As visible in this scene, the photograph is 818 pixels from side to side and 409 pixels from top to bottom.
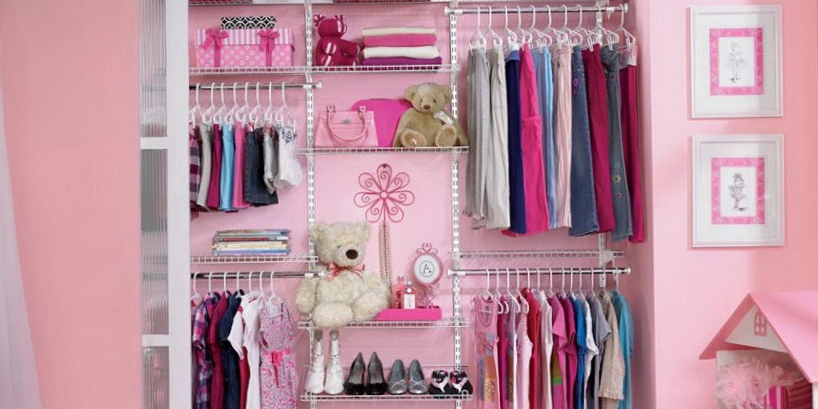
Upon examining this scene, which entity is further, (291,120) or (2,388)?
(291,120)

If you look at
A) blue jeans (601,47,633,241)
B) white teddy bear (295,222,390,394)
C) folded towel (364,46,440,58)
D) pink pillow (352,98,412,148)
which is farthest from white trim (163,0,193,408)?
blue jeans (601,47,633,241)

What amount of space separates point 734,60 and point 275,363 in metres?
2.29

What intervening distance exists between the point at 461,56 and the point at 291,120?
0.86m

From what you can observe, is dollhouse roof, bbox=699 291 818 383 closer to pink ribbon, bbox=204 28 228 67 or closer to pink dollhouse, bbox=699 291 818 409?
pink dollhouse, bbox=699 291 818 409

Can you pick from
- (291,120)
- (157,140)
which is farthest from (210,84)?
(157,140)

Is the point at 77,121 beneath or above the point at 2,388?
above

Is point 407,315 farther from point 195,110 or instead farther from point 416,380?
point 195,110

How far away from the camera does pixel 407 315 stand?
124 inches

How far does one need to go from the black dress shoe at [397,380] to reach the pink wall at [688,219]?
107cm

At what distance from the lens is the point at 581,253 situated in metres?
3.26

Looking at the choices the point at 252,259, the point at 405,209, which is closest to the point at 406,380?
the point at 405,209

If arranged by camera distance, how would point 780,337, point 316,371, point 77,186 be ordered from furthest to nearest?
point 316,371
point 77,186
point 780,337

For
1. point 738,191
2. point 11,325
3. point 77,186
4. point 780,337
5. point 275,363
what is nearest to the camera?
point 780,337

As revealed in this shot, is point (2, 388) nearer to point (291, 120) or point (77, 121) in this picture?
point (77, 121)
